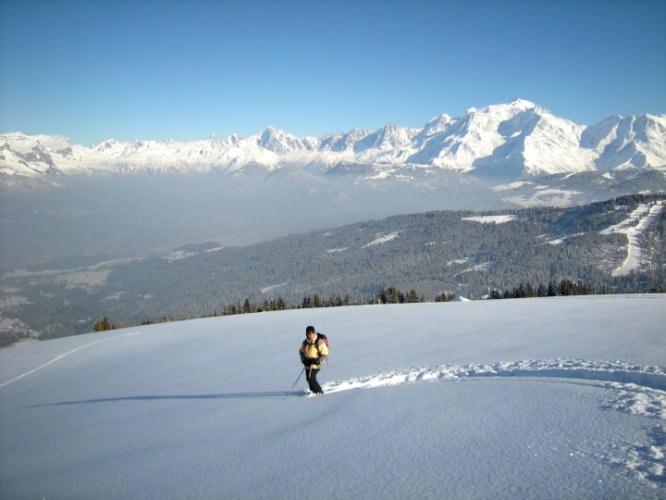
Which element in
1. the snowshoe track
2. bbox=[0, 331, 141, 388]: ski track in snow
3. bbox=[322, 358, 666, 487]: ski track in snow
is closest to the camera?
bbox=[322, 358, 666, 487]: ski track in snow

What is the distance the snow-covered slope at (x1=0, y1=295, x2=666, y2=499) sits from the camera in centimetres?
602

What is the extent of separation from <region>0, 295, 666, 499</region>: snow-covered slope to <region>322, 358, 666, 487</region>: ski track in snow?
0.04 metres

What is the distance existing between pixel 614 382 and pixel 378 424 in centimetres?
591

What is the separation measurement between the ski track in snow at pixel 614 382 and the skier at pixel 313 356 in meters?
0.58

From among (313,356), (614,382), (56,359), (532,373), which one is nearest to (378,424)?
(313,356)

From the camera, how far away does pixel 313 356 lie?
444 inches

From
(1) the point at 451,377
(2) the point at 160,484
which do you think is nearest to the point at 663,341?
(1) the point at 451,377

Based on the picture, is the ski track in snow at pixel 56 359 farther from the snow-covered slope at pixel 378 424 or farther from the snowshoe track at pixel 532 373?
the snowshoe track at pixel 532 373

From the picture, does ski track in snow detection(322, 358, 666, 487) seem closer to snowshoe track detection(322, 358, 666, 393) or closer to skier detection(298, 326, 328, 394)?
snowshoe track detection(322, 358, 666, 393)

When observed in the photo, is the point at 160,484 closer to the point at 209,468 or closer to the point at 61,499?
the point at 209,468

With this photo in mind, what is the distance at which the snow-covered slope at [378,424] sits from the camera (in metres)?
6.02

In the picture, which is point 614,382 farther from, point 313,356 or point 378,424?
point 313,356

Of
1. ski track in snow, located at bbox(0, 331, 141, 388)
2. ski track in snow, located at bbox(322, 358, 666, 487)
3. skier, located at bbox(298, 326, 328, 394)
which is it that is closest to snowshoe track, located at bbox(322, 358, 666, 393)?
ski track in snow, located at bbox(322, 358, 666, 487)

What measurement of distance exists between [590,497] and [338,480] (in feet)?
11.6
